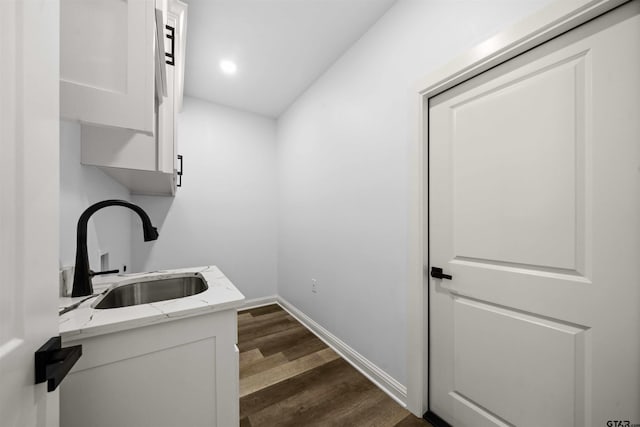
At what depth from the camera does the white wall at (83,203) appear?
1.04 m

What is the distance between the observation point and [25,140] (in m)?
0.45

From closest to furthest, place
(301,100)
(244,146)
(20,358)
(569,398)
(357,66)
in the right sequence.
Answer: (20,358)
(569,398)
(357,66)
(301,100)
(244,146)

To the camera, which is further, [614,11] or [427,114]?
[427,114]

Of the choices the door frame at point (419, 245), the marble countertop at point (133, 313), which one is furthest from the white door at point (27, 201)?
the door frame at point (419, 245)

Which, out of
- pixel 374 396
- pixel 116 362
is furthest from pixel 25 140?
pixel 374 396

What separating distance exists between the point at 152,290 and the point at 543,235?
1.96m

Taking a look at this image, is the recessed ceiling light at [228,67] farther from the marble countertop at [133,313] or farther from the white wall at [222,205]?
the marble countertop at [133,313]

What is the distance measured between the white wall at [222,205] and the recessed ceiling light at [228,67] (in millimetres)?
714

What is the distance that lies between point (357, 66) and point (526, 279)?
1777 millimetres

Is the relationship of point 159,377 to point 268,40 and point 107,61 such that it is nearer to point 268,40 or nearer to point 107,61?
point 107,61

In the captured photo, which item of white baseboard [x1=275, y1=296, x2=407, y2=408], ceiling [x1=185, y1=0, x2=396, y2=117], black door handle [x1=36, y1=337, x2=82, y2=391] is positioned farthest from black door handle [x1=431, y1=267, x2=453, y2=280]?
ceiling [x1=185, y1=0, x2=396, y2=117]

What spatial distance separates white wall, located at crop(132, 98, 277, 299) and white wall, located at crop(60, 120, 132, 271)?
26.7 inches

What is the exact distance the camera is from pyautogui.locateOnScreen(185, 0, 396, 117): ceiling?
1632 mm

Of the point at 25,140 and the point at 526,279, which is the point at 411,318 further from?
the point at 25,140
